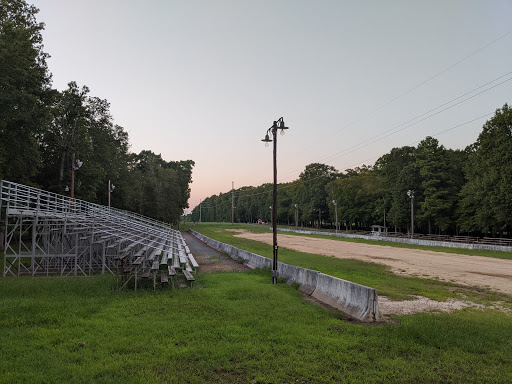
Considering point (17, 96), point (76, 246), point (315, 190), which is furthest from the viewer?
point (315, 190)

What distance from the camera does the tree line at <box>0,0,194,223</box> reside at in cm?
2319

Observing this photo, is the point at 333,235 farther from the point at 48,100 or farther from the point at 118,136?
the point at 48,100

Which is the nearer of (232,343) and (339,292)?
(232,343)

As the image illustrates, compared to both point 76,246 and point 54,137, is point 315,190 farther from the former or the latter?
point 76,246

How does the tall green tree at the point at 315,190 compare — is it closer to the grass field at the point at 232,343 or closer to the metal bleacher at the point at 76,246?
the metal bleacher at the point at 76,246

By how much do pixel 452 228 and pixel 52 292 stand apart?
65.8m

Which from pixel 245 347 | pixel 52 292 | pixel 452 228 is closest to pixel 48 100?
pixel 52 292

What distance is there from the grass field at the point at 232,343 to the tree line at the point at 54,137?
17317 millimetres

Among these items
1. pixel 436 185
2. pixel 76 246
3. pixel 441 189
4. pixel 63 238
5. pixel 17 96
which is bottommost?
pixel 76 246

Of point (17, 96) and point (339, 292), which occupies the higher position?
point (17, 96)

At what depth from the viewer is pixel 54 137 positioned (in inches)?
1583

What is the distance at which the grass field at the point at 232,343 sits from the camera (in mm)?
5625

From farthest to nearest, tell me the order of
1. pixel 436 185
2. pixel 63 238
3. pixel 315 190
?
pixel 315 190 < pixel 436 185 < pixel 63 238

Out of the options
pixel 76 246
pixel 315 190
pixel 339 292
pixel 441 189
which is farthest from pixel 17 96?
pixel 315 190
